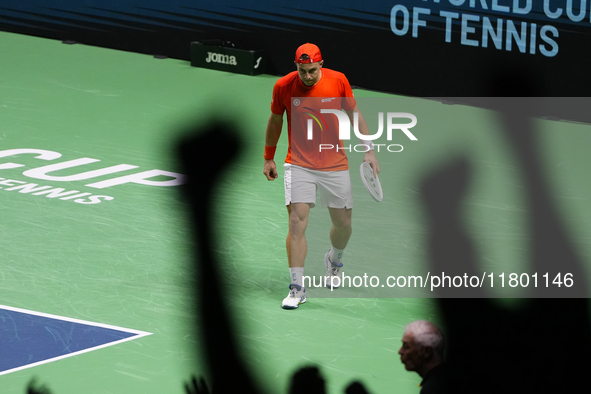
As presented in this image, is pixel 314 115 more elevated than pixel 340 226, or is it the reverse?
pixel 314 115

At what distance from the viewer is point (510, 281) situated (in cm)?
846

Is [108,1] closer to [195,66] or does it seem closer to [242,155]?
[195,66]

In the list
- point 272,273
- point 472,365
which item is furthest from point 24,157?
point 472,365

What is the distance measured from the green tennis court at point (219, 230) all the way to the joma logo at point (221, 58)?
106 cm

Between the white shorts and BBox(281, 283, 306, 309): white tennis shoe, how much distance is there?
67 centimetres

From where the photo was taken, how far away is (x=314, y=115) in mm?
7629

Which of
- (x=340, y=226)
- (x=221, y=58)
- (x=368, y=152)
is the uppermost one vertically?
(x=221, y=58)

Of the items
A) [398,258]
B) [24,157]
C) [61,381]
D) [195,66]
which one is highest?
[195,66]

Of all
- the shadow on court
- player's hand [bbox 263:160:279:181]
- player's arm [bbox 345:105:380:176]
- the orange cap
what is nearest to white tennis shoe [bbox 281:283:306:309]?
the shadow on court

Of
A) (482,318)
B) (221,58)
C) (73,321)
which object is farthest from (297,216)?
(221,58)

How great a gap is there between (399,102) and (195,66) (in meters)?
3.95

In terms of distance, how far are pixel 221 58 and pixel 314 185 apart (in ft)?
30.8

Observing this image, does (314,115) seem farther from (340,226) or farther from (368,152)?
(340,226)

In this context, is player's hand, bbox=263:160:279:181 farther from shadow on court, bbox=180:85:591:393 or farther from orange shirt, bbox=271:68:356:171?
shadow on court, bbox=180:85:591:393
